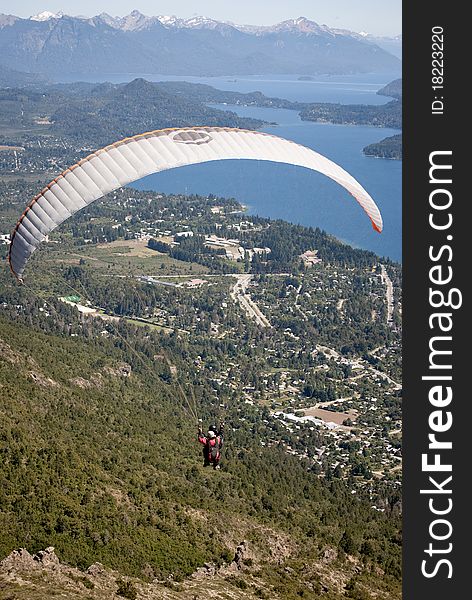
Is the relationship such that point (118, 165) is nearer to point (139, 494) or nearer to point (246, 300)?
point (139, 494)

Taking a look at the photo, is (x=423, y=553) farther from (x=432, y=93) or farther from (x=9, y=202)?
(x=9, y=202)

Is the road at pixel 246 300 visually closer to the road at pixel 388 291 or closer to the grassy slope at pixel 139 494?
the road at pixel 388 291

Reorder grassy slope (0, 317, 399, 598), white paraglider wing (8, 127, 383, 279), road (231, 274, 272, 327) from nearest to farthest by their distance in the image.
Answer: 1. white paraglider wing (8, 127, 383, 279)
2. grassy slope (0, 317, 399, 598)
3. road (231, 274, 272, 327)

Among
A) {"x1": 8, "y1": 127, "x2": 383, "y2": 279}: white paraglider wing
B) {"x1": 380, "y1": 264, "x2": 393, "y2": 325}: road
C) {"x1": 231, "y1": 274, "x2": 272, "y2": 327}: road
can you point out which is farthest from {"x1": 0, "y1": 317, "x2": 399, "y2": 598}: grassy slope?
{"x1": 380, "y1": 264, "x2": 393, "y2": 325}: road

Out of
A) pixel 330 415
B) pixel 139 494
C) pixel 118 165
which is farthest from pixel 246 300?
pixel 118 165

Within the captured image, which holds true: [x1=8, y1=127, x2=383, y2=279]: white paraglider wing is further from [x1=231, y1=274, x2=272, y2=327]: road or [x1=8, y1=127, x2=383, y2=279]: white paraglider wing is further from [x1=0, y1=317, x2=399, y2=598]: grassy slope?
[x1=231, y1=274, x2=272, y2=327]: road

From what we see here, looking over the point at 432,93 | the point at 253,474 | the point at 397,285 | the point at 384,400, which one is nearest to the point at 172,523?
the point at 253,474

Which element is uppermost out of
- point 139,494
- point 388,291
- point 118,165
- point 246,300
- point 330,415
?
point 388,291

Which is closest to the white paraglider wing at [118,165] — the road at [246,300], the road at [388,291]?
the road at [246,300]

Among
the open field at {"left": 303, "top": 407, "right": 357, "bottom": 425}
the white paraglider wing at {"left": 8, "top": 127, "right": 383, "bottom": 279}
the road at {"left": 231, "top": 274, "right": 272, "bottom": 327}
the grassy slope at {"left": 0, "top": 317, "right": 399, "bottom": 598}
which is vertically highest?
the road at {"left": 231, "top": 274, "right": 272, "bottom": 327}
